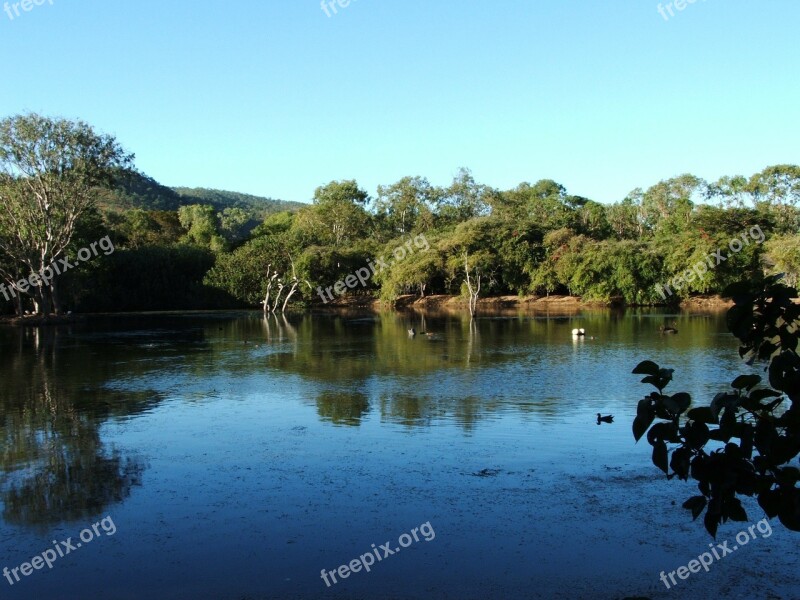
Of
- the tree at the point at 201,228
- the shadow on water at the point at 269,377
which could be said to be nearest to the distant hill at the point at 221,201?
the tree at the point at 201,228

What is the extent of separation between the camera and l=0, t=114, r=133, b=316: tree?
40.8 meters

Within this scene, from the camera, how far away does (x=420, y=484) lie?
30.6 ft

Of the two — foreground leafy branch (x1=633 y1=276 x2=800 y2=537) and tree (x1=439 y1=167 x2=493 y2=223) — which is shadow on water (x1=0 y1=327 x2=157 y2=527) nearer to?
foreground leafy branch (x1=633 y1=276 x2=800 y2=537)

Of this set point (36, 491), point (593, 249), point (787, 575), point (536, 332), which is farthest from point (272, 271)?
point (787, 575)

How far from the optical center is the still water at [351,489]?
6.58 m

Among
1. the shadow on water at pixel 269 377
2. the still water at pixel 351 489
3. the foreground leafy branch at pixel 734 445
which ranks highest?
the foreground leafy branch at pixel 734 445

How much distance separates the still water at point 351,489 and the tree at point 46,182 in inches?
974

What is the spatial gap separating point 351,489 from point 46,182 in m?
39.5

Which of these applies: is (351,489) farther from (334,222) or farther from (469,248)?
(334,222)

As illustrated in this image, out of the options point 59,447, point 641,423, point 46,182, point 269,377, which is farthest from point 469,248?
point 641,423

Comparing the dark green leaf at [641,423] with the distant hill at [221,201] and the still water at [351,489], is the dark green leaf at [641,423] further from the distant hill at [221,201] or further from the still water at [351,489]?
the distant hill at [221,201]

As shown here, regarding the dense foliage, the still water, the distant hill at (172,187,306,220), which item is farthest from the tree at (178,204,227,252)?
the still water

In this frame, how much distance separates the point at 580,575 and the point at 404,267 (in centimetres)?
5455

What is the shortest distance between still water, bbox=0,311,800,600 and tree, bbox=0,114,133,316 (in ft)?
81.2
